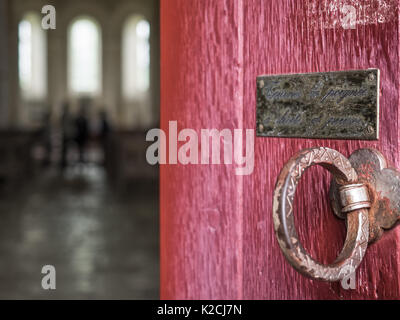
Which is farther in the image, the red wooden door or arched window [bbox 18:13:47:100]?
arched window [bbox 18:13:47:100]

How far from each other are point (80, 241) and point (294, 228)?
534 cm

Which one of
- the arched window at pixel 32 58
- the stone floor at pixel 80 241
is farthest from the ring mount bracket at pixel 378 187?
the arched window at pixel 32 58

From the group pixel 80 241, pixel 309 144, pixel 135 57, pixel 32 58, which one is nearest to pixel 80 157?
pixel 80 241

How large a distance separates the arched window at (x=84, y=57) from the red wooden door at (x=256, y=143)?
20.5 meters

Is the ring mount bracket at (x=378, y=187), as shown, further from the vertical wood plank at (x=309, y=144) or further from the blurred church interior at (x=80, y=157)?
A: the blurred church interior at (x=80, y=157)

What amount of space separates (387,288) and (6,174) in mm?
9186

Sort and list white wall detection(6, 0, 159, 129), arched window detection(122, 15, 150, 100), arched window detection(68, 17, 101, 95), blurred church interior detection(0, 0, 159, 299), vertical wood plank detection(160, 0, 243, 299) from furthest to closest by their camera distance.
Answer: arched window detection(68, 17, 101, 95) → arched window detection(122, 15, 150, 100) → white wall detection(6, 0, 159, 129) → blurred church interior detection(0, 0, 159, 299) → vertical wood plank detection(160, 0, 243, 299)

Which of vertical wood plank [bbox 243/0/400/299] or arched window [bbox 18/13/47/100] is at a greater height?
arched window [bbox 18/13/47/100]

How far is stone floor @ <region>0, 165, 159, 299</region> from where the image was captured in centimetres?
416

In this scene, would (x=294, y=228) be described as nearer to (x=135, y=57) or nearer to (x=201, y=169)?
(x=201, y=169)

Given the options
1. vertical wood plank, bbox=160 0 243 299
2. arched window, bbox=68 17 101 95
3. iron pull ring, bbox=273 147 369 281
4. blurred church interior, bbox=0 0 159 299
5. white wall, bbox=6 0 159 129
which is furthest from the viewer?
arched window, bbox=68 17 101 95

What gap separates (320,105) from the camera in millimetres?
557

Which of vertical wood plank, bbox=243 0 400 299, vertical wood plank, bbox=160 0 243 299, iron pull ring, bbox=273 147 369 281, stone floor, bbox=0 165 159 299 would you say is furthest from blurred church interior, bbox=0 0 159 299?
iron pull ring, bbox=273 147 369 281

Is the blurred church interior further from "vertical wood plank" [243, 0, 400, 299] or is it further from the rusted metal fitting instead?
the rusted metal fitting
